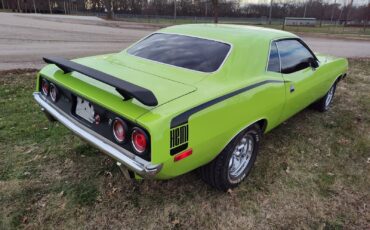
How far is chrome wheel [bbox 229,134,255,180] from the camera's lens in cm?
291

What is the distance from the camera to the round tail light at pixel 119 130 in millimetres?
2146

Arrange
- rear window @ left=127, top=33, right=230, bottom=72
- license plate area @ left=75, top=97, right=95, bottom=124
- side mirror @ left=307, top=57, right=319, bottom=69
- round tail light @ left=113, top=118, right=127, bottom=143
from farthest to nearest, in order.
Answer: side mirror @ left=307, top=57, right=319, bottom=69, rear window @ left=127, top=33, right=230, bottom=72, license plate area @ left=75, top=97, right=95, bottom=124, round tail light @ left=113, top=118, right=127, bottom=143

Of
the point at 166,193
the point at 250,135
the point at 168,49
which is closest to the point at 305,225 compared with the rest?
the point at 250,135

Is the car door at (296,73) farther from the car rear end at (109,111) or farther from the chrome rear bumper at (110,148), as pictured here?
the chrome rear bumper at (110,148)

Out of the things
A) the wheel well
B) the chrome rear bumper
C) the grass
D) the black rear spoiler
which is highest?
the black rear spoiler

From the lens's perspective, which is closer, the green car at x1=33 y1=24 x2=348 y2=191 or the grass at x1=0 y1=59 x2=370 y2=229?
the green car at x1=33 y1=24 x2=348 y2=191

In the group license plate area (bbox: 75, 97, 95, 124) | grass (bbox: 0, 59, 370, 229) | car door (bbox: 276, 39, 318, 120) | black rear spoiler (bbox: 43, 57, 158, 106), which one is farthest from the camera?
car door (bbox: 276, 39, 318, 120)

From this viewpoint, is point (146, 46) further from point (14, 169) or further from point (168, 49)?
point (14, 169)

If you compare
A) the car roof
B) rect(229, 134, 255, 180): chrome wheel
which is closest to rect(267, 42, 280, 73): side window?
the car roof

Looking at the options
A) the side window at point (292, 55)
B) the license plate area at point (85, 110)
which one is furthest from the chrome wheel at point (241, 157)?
the license plate area at point (85, 110)

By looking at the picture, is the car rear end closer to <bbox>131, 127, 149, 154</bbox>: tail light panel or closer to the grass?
<bbox>131, 127, 149, 154</bbox>: tail light panel

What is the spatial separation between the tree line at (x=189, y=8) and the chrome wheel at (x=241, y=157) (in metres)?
58.1

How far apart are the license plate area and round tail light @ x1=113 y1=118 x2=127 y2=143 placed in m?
0.32

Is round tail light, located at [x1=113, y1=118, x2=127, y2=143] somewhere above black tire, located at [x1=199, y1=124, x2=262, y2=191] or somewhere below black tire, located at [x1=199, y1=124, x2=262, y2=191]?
above
